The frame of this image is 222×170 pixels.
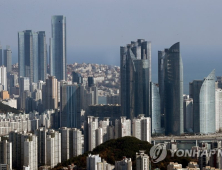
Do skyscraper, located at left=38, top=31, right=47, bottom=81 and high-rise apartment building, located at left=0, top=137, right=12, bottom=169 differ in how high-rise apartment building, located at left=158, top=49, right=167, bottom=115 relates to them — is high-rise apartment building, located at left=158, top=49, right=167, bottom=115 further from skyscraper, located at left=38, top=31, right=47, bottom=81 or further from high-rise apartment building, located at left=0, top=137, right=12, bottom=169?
skyscraper, located at left=38, top=31, right=47, bottom=81

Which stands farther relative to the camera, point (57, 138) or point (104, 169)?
point (57, 138)

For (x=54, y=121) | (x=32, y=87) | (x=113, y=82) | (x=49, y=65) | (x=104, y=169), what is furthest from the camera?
(x=49, y=65)

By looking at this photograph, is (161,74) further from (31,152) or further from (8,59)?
(8,59)

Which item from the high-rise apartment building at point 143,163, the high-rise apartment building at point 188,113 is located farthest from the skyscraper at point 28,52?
the high-rise apartment building at point 143,163

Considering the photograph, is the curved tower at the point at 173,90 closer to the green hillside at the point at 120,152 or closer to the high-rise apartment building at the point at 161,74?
the high-rise apartment building at the point at 161,74

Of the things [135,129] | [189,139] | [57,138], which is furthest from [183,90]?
[57,138]

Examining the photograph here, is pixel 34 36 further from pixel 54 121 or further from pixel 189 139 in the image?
pixel 189 139
